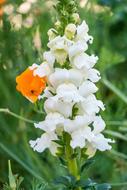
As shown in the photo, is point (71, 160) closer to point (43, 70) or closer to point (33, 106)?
point (43, 70)

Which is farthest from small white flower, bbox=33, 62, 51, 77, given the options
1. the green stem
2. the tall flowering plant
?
the green stem

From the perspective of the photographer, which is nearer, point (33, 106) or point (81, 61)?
point (81, 61)

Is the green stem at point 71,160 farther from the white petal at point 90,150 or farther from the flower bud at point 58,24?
the flower bud at point 58,24

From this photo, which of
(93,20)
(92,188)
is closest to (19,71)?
(93,20)

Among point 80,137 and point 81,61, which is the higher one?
point 81,61

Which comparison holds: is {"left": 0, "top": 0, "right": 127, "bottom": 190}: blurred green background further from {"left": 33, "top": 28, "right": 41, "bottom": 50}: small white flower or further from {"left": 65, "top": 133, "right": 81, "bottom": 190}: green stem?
{"left": 65, "top": 133, "right": 81, "bottom": 190}: green stem

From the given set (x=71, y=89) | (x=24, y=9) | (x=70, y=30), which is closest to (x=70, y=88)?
(x=71, y=89)

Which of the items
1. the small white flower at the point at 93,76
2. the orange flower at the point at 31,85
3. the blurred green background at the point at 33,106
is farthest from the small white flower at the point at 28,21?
the small white flower at the point at 93,76
